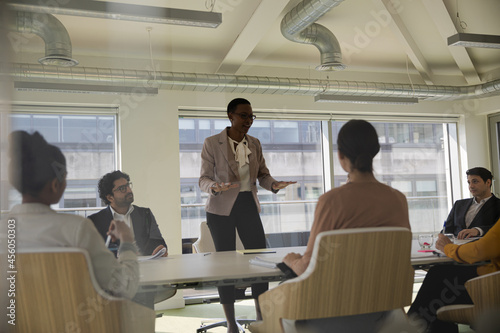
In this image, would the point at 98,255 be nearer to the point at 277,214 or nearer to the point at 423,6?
the point at 277,214

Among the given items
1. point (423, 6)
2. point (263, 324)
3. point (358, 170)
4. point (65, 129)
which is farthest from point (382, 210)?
point (423, 6)

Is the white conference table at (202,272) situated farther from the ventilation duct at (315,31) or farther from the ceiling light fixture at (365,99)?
the ventilation duct at (315,31)

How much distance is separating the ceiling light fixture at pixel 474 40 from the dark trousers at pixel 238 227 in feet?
4.05

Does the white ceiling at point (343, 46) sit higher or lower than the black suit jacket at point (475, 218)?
higher

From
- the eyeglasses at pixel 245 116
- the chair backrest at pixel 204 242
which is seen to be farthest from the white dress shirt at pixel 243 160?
the chair backrest at pixel 204 242

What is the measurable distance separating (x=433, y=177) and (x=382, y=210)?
0.40 m

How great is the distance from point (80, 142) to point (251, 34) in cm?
166

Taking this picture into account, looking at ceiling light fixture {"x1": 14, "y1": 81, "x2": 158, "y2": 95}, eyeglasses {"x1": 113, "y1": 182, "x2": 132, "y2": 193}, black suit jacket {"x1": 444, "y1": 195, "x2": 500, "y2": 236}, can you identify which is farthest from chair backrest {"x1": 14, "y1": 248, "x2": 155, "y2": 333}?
black suit jacket {"x1": 444, "y1": 195, "x2": 500, "y2": 236}

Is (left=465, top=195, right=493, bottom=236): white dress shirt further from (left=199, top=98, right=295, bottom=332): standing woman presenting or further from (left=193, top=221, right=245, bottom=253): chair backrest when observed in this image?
(left=193, top=221, right=245, bottom=253): chair backrest

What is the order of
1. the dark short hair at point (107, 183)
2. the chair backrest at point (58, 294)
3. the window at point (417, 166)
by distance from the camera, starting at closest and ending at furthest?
the chair backrest at point (58, 294)
the dark short hair at point (107, 183)
the window at point (417, 166)

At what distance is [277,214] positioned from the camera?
1.99 m

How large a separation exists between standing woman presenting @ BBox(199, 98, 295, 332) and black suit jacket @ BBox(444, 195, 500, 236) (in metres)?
0.81

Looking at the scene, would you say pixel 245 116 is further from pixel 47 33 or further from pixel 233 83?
pixel 47 33

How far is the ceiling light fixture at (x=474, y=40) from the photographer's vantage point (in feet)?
7.34
